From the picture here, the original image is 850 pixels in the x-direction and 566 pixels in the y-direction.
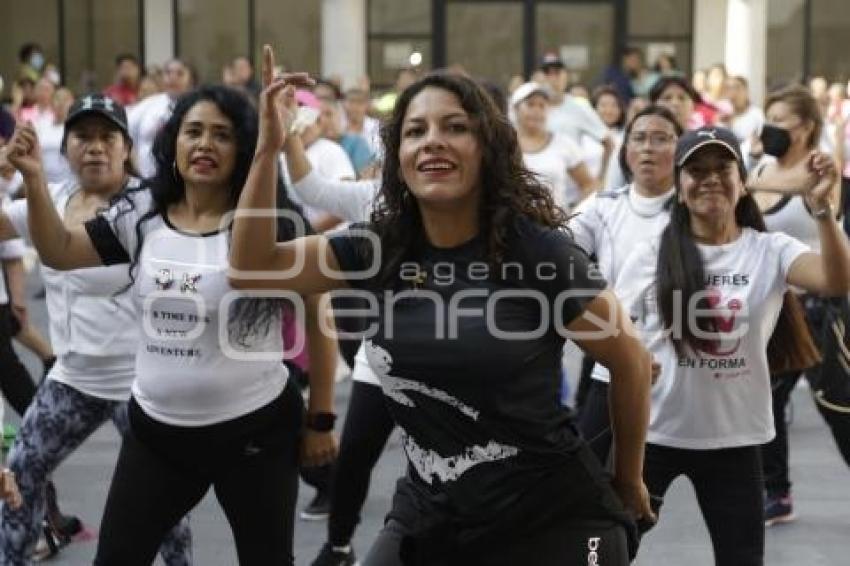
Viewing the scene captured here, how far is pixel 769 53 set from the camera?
76.8ft

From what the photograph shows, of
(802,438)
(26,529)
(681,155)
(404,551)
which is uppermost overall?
(681,155)

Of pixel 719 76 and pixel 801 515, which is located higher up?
pixel 719 76

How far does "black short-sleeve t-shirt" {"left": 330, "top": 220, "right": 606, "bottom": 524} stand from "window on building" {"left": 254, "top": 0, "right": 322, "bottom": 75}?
20418 millimetres

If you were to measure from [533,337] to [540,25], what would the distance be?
2005cm

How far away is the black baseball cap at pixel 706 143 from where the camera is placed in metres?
4.80

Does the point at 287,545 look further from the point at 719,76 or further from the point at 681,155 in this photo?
the point at 719,76

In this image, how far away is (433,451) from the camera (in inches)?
137

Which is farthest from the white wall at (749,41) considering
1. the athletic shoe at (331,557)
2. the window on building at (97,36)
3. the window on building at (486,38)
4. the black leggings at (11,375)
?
the athletic shoe at (331,557)

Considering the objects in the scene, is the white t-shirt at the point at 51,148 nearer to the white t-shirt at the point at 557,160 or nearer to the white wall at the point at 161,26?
the white t-shirt at the point at 557,160

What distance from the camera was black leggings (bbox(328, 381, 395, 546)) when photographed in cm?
577

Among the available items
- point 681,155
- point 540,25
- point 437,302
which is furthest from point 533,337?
point 540,25

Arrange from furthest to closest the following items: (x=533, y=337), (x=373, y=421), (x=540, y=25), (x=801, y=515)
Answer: (x=540, y=25)
(x=801, y=515)
(x=373, y=421)
(x=533, y=337)

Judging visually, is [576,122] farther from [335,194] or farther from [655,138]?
[335,194]

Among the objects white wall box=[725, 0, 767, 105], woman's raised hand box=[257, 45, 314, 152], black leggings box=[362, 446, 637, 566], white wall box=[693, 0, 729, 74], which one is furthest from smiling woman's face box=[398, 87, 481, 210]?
white wall box=[693, 0, 729, 74]
